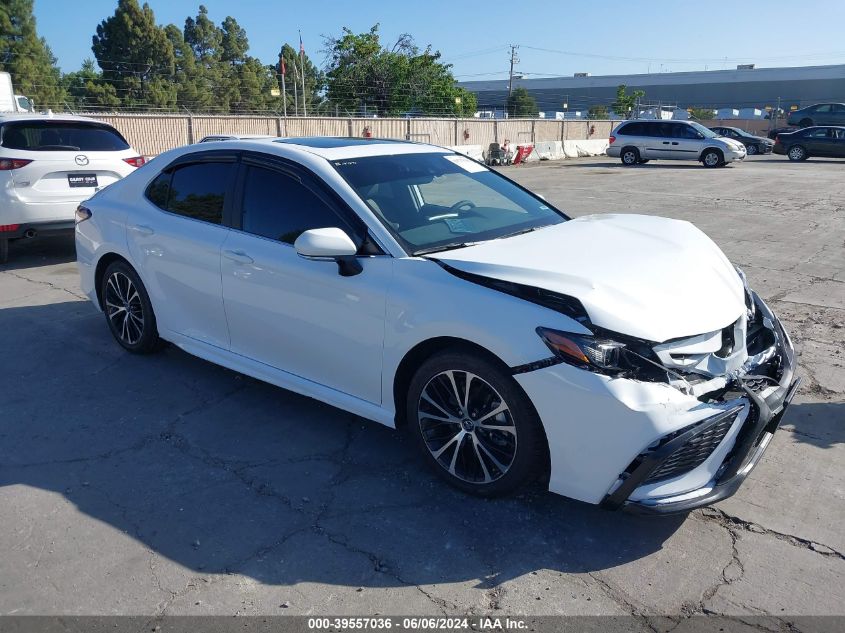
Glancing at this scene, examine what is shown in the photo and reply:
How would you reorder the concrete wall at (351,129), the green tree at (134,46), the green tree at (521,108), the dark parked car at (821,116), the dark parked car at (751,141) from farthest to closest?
1. the green tree at (521,108)
2. the green tree at (134,46)
3. the dark parked car at (821,116)
4. the dark parked car at (751,141)
5. the concrete wall at (351,129)

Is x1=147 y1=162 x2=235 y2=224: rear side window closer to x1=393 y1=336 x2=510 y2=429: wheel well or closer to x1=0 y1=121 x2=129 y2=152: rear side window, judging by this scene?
x1=393 y1=336 x2=510 y2=429: wheel well

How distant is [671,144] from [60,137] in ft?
76.3

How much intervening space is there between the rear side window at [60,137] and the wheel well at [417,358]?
6838mm

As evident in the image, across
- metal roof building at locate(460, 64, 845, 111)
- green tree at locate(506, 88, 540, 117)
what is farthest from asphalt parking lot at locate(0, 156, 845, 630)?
metal roof building at locate(460, 64, 845, 111)

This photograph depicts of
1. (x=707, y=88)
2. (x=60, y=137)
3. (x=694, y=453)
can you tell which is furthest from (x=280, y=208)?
(x=707, y=88)

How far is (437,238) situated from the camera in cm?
386

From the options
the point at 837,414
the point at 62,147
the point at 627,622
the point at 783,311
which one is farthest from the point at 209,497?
the point at 62,147

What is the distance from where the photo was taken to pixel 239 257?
4277 millimetres

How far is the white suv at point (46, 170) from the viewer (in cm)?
812

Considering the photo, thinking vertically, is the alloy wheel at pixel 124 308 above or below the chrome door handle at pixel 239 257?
below

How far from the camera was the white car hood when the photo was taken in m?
3.09

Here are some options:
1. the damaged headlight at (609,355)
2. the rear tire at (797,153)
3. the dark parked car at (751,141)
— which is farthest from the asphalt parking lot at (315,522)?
the dark parked car at (751,141)

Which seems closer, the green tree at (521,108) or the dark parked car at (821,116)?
the dark parked car at (821,116)

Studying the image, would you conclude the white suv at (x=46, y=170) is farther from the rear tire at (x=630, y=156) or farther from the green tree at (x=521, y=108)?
the green tree at (x=521, y=108)
